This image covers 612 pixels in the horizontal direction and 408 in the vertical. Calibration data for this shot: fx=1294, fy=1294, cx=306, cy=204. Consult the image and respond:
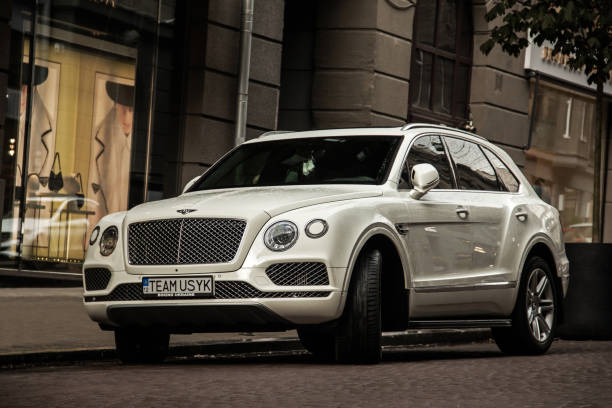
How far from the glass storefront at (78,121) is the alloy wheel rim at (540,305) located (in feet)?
20.4

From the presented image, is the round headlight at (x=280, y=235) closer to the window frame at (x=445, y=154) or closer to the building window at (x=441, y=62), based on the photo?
the window frame at (x=445, y=154)

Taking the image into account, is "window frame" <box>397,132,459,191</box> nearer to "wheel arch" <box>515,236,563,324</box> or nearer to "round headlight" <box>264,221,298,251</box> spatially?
"wheel arch" <box>515,236,563,324</box>

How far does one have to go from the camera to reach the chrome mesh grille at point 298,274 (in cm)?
803

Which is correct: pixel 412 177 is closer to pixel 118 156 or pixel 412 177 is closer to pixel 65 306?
pixel 65 306

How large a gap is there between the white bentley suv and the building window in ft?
35.3

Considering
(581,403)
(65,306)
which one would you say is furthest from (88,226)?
(581,403)

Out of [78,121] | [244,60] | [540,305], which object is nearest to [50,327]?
[540,305]

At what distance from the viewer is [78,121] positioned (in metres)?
15.7

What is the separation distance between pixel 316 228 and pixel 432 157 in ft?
6.33

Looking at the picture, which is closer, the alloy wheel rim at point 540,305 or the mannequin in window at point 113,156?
the alloy wheel rim at point 540,305

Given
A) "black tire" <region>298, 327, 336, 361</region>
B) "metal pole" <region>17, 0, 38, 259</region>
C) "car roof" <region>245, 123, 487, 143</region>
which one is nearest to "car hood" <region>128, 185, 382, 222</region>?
"car roof" <region>245, 123, 487, 143</region>

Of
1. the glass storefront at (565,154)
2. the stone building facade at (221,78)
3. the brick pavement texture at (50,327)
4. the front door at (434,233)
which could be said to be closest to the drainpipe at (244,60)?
the stone building facade at (221,78)

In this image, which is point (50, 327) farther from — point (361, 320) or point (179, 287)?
point (361, 320)

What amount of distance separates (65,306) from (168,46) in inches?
191
